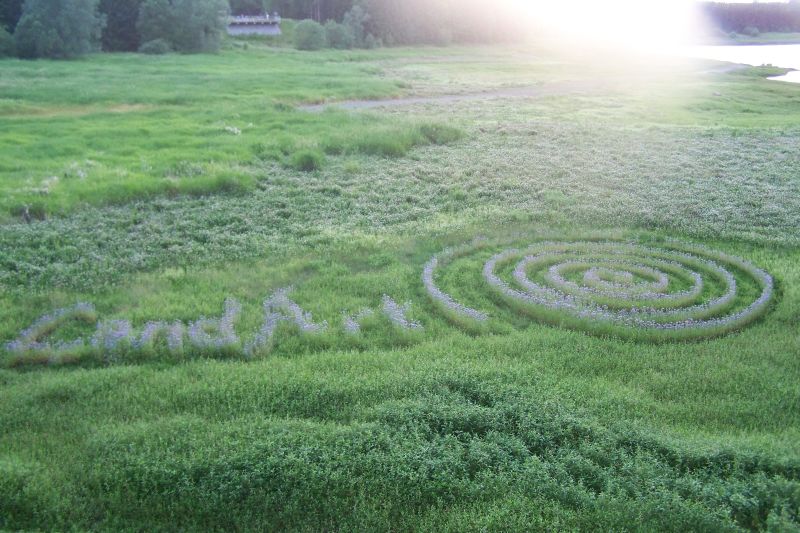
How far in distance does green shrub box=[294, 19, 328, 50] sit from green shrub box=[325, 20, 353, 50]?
380 cm

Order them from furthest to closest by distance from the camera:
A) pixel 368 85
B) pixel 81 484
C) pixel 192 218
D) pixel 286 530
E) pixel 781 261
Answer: pixel 368 85 → pixel 192 218 → pixel 781 261 → pixel 81 484 → pixel 286 530

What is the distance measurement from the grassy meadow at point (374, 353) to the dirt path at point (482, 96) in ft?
48.0

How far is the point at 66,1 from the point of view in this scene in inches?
2662

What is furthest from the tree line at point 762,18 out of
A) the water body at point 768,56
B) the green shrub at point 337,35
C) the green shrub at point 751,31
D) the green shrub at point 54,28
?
the green shrub at point 54,28

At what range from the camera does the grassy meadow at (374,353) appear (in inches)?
356

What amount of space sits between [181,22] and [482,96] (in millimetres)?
45341

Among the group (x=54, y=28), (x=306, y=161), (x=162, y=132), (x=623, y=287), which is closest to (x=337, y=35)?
(x=54, y=28)

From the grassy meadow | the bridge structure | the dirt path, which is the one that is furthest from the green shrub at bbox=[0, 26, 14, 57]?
the bridge structure

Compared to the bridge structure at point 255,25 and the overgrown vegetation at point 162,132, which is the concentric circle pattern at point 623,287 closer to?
the overgrown vegetation at point 162,132

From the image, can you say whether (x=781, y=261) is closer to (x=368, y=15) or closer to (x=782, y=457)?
(x=782, y=457)

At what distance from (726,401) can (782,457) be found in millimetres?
1778

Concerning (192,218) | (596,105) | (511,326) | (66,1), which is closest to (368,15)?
(66,1)

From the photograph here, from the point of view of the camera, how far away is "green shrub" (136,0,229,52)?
268 ft

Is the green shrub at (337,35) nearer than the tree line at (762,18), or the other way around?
the green shrub at (337,35)
